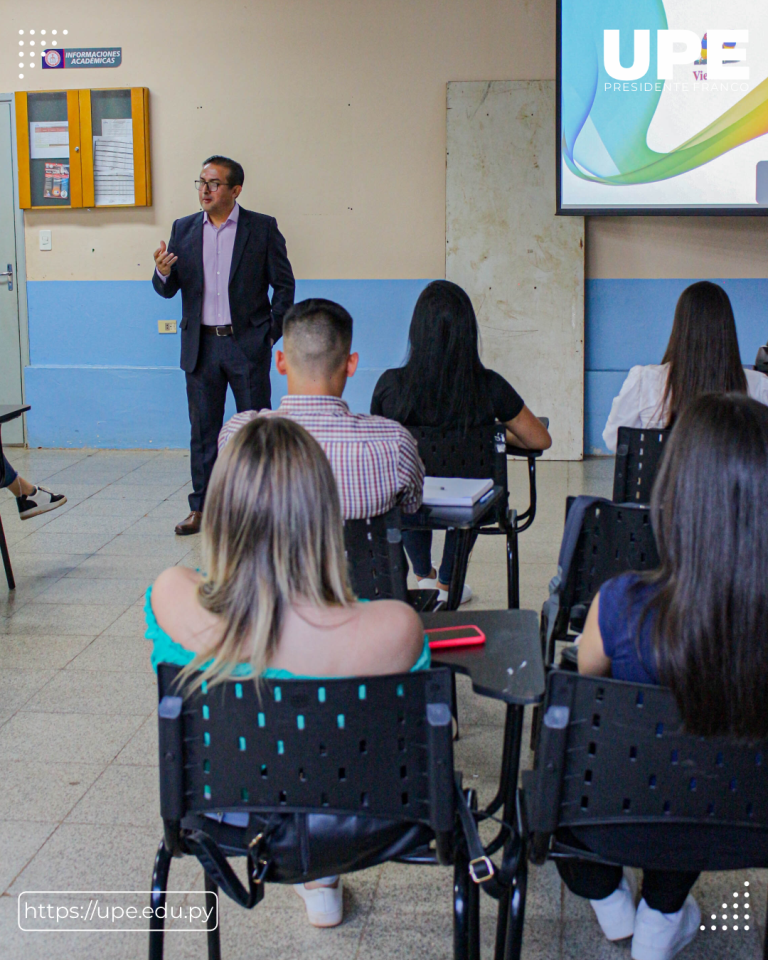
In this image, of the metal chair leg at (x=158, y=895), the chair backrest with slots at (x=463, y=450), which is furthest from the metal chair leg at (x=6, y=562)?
the metal chair leg at (x=158, y=895)

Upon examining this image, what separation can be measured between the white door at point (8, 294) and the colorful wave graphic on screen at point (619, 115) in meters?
3.44

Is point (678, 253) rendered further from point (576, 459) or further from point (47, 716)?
point (47, 716)

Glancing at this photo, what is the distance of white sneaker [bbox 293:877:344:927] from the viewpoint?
6.18 feet

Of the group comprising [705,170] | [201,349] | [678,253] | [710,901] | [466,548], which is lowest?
[710,901]

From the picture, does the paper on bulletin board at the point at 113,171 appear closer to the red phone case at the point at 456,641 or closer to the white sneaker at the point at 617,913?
the red phone case at the point at 456,641

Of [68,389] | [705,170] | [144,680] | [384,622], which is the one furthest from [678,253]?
[384,622]

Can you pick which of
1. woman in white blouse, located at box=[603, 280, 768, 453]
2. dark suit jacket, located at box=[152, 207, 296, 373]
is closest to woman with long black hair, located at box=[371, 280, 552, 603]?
woman in white blouse, located at box=[603, 280, 768, 453]

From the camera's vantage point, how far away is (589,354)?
20.6 ft

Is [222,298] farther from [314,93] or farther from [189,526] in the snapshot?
[314,93]

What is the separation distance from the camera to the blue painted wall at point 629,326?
6.13m

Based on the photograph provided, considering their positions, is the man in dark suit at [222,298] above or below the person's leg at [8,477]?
above

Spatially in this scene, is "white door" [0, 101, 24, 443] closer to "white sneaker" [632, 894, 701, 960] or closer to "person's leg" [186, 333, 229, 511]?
"person's leg" [186, 333, 229, 511]

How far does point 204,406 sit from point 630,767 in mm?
3793

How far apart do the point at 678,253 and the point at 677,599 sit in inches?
203
